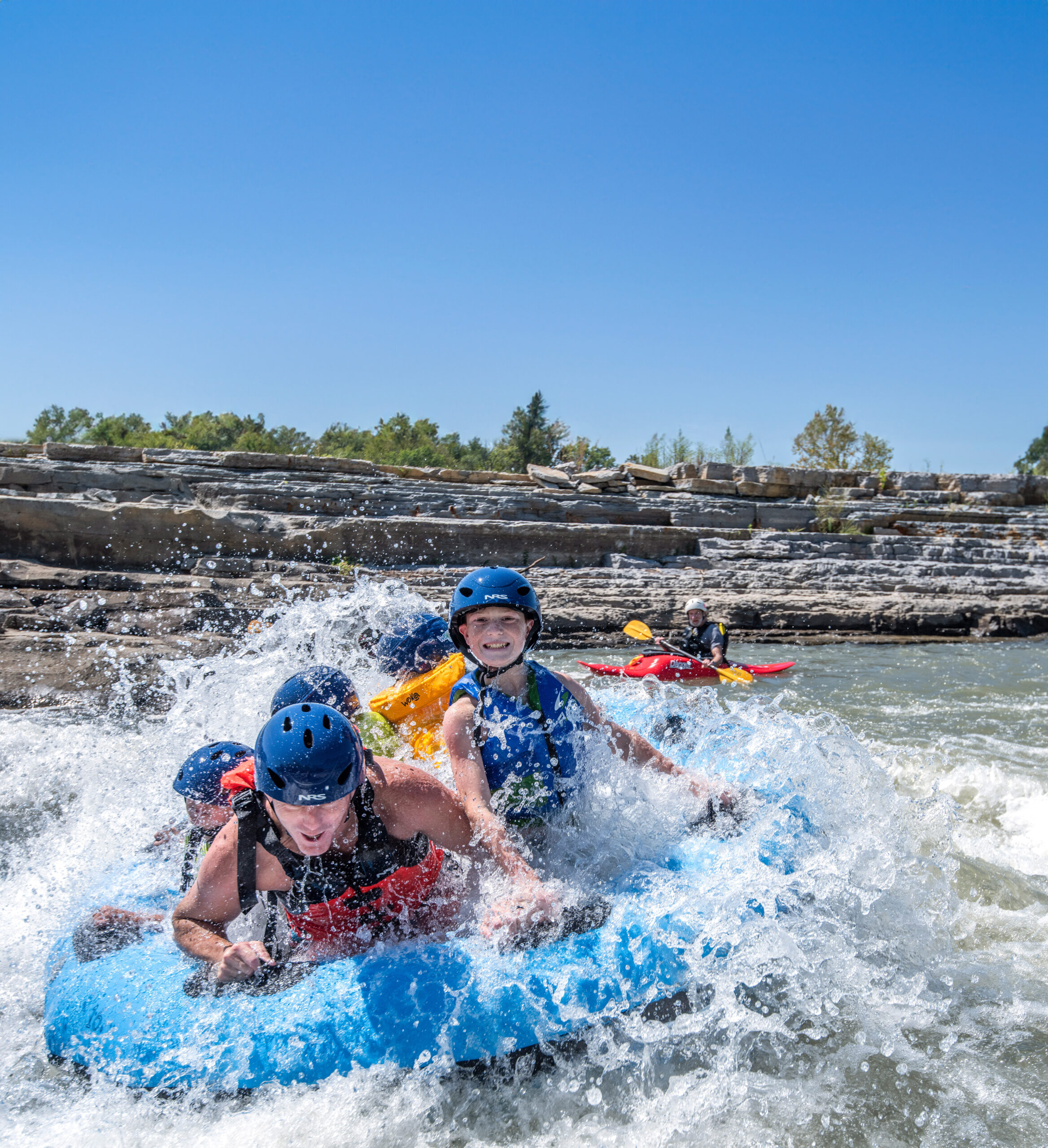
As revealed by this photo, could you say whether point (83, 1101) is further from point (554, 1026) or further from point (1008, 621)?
point (1008, 621)

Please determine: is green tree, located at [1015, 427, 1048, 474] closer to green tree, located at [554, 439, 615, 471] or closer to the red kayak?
green tree, located at [554, 439, 615, 471]

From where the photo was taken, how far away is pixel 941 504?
2073 centimetres

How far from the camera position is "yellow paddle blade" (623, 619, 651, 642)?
30.9 ft

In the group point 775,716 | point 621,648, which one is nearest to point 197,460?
point 621,648

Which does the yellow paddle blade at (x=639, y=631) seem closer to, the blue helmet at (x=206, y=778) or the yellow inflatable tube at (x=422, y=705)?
→ the yellow inflatable tube at (x=422, y=705)

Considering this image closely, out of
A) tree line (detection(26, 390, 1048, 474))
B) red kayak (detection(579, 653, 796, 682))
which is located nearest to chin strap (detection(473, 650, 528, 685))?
red kayak (detection(579, 653, 796, 682))

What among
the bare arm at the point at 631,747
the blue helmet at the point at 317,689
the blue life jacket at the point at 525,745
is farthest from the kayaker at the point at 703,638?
the blue helmet at the point at 317,689

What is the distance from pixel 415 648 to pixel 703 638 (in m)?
6.64

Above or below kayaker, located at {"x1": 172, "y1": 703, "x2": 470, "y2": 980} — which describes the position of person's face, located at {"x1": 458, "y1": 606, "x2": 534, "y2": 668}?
above

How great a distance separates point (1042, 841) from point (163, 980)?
4.43 metres

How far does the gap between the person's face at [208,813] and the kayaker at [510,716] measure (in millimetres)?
810

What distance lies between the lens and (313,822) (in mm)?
2162

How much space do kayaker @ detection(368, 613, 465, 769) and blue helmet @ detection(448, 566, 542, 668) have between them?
657 millimetres

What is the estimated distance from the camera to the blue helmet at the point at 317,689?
290 cm
